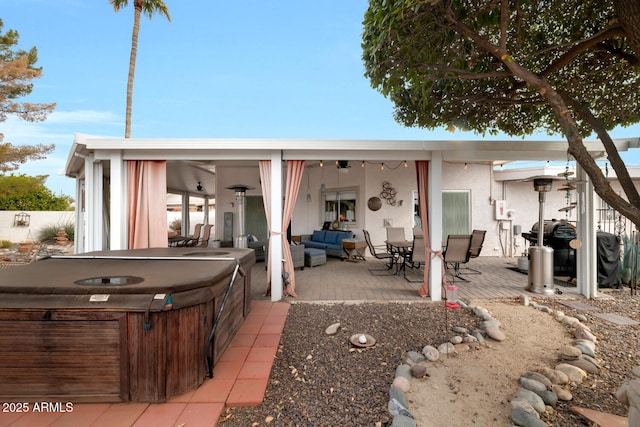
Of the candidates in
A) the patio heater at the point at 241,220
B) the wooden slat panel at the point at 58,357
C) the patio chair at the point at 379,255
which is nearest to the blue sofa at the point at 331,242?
the patio chair at the point at 379,255

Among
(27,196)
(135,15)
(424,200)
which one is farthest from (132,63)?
(424,200)

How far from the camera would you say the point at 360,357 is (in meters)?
2.92

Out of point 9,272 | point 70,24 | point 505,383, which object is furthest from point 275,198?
point 70,24

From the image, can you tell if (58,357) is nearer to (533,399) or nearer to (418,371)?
(418,371)

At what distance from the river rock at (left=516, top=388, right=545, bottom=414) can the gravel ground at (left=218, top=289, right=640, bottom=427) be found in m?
0.09

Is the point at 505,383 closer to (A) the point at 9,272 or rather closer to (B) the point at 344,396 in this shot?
(B) the point at 344,396

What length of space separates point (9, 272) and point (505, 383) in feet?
14.5

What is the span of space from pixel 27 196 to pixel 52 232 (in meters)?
5.16

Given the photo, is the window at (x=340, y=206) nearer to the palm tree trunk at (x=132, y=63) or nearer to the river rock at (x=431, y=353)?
the river rock at (x=431, y=353)

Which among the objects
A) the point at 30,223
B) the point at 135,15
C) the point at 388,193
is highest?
the point at 135,15

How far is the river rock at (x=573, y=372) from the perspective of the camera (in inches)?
98.8

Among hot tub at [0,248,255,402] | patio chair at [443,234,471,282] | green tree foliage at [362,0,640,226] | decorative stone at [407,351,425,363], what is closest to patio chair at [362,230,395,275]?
patio chair at [443,234,471,282]

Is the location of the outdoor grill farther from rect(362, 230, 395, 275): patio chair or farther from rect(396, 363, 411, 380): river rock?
rect(396, 363, 411, 380): river rock

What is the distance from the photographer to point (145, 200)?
4762 mm
